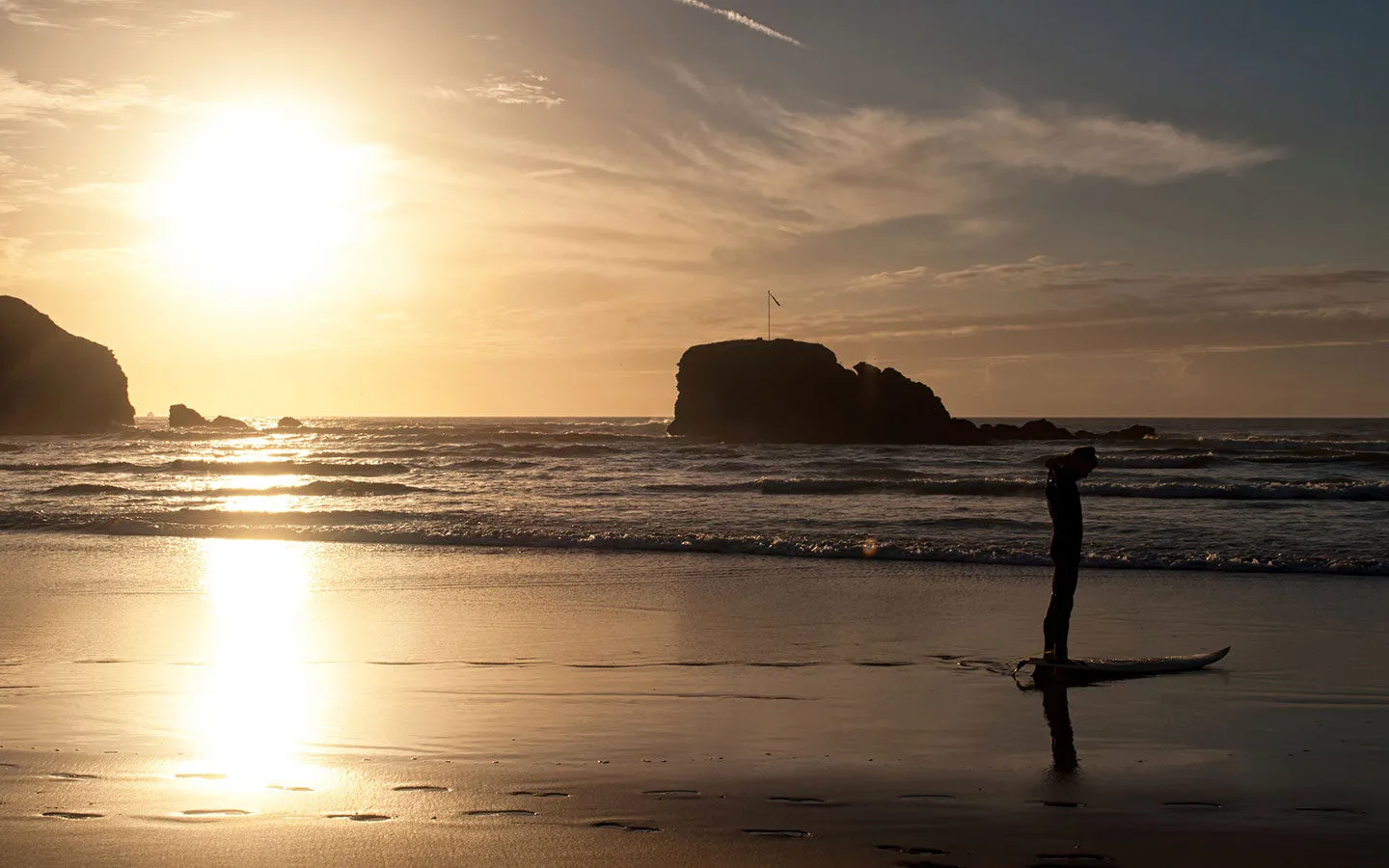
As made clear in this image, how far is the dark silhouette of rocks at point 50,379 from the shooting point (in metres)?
99.0

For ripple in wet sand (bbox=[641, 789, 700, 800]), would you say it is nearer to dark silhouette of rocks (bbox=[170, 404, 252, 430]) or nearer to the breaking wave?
the breaking wave

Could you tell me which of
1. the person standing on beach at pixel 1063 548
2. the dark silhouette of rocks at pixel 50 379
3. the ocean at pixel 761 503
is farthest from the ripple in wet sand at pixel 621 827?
the dark silhouette of rocks at pixel 50 379

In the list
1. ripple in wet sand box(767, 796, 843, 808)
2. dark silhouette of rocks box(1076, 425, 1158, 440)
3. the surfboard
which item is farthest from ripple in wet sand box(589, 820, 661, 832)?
A: dark silhouette of rocks box(1076, 425, 1158, 440)

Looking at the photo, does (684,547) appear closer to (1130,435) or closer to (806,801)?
(806,801)

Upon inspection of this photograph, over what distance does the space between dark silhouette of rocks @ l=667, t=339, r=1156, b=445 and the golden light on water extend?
192 ft

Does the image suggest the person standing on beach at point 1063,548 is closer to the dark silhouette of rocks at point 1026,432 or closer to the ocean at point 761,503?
the ocean at point 761,503

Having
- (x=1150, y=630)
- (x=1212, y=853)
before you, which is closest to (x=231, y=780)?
(x=1212, y=853)

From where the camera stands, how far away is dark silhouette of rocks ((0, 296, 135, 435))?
99.0m

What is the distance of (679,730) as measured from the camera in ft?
23.2

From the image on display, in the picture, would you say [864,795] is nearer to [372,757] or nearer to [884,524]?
[372,757]

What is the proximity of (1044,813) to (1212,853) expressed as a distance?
31.5 inches

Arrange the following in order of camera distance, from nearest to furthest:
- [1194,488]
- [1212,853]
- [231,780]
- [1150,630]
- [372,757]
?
→ [1212,853]
[231,780]
[372,757]
[1150,630]
[1194,488]

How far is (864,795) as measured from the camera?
5672mm

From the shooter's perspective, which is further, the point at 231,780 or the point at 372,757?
the point at 372,757
